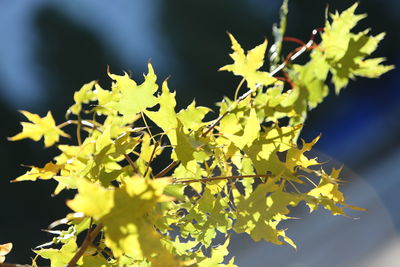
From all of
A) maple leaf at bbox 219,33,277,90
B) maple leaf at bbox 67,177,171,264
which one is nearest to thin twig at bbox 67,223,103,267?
maple leaf at bbox 67,177,171,264

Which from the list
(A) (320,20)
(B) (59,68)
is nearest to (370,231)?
(A) (320,20)

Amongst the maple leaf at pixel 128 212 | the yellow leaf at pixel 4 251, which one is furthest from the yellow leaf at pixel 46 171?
the maple leaf at pixel 128 212

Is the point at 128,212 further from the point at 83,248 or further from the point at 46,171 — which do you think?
the point at 46,171

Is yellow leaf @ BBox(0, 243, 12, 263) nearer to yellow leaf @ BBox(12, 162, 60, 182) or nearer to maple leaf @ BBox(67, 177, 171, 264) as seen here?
yellow leaf @ BBox(12, 162, 60, 182)

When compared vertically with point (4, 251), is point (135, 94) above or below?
above

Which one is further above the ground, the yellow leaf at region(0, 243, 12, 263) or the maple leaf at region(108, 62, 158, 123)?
the maple leaf at region(108, 62, 158, 123)

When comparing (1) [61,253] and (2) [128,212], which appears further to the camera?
(1) [61,253]

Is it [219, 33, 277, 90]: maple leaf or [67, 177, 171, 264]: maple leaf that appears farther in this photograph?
[219, 33, 277, 90]: maple leaf

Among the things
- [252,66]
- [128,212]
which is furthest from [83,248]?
[252,66]

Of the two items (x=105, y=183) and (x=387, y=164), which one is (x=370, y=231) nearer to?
(x=387, y=164)

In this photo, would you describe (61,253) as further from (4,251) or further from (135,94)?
(135,94)

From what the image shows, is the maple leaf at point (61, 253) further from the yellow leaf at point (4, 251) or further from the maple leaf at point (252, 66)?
the maple leaf at point (252, 66)

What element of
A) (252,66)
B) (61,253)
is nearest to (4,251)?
(61,253)

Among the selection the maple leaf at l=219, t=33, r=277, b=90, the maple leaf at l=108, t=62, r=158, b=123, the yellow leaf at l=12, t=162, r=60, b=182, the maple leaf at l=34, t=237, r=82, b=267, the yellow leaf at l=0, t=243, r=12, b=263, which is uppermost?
the maple leaf at l=219, t=33, r=277, b=90
